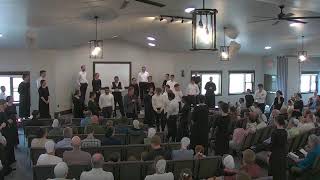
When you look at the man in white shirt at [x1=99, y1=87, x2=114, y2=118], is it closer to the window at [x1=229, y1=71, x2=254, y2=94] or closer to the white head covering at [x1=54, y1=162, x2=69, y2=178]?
the white head covering at [x1=54, y1=162, x2=69, y2=178]

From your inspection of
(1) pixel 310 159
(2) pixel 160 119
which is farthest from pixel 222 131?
(2) pixel 160 119

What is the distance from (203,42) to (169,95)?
7159 millimetres

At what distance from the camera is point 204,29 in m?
4.98

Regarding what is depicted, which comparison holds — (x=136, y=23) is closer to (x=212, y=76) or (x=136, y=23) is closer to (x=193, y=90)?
(x=193, y=90)

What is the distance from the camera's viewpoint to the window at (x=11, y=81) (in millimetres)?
16219

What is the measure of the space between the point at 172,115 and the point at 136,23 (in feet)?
12.0

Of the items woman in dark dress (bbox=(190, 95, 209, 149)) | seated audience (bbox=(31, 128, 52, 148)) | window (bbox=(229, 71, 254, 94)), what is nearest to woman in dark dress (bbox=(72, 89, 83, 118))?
woman in dark dress (bbox=(190, 95, 209, 149))

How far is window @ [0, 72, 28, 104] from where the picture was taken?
1622 cm

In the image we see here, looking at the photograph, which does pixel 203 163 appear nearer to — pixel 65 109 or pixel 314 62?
pixel 65 109

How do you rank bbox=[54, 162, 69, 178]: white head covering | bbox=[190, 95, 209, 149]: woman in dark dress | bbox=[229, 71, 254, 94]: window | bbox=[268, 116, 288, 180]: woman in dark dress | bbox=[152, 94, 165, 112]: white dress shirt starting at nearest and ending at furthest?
bbox=[54, 162, 69, 178]: white head covering < bbox=[268, 116, 288, 180]: woman in dark dress < bbox=[190, 95, 209, 149]: woman in dark dress < bbox=[152, 94, 165, 112]: white dress shirt < bbox=[229, 71, 254, 94]: window

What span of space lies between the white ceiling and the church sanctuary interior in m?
0.04

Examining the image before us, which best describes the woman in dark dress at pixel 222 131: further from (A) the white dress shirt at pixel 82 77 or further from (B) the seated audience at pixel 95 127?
(A) the white dress shirt at pixel 82 77

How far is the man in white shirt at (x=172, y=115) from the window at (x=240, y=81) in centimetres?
1100

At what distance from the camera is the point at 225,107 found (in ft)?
30.3
